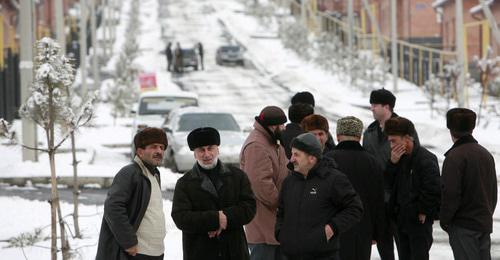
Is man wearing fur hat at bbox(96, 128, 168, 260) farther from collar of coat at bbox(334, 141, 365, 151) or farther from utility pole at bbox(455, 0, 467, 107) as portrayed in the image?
utility pole at bbox(455, 0, 467, 107)

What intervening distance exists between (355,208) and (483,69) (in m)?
25.7

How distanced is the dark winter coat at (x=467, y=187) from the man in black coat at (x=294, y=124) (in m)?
1.54

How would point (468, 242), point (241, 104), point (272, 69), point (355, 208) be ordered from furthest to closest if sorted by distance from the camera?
1. point (272, 69)
2. point (241, 104)
3. point (468, 242)
4. point (355, 208)

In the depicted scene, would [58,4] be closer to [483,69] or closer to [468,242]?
[483,69]

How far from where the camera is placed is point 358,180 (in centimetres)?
898

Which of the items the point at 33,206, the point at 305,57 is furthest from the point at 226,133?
the point at 305,57

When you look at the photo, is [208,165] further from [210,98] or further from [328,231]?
[210,98]

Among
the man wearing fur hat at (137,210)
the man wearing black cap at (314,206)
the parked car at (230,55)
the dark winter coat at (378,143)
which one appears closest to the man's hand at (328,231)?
the man wearing black cap at (314,206)

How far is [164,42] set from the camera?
248 feet

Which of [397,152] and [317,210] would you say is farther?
[397,152]

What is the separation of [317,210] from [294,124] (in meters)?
2.21

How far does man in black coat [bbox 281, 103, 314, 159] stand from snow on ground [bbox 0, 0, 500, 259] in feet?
8.33

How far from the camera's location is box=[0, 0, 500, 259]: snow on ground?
14.9 meters

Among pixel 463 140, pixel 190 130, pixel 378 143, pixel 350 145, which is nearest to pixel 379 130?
pixel 378 143
